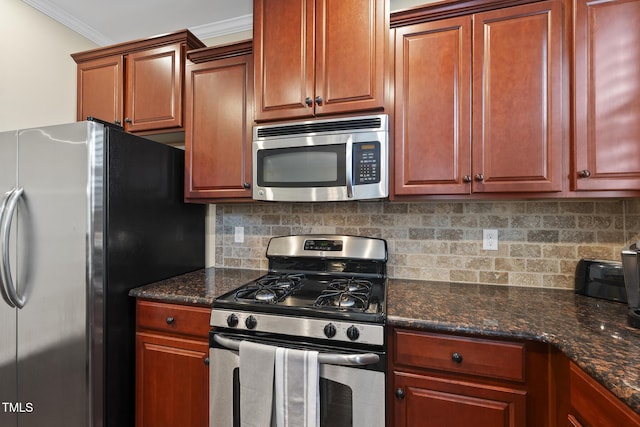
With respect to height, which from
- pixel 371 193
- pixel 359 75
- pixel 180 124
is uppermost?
pixel 359 75

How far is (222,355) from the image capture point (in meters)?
1.35

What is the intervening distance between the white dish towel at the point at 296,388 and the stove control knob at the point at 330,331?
8cm

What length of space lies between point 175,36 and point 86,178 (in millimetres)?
1124

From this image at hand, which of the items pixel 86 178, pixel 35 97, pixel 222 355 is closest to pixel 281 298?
pixel 222 355

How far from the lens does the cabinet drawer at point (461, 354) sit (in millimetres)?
1094

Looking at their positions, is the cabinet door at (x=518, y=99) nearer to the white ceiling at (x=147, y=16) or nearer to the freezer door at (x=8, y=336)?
the white ceiling at (x=147, y=16)

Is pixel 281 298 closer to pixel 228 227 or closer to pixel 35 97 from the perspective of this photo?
pixel 228 227

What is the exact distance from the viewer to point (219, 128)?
73.5 inches

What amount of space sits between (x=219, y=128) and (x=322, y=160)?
73 centimetres

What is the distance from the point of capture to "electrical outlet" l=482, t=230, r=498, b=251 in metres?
1.71

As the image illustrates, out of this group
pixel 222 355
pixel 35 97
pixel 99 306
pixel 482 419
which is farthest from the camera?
pixel 35 97

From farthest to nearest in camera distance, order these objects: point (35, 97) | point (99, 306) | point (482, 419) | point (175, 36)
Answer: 1. point (35, 97)
2. point (175, 36)
3. point (99, 306)
4. point (482, 419)

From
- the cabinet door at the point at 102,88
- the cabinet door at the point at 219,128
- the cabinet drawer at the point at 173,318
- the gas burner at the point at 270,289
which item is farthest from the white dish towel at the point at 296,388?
the cabinet door at the point at 102,88

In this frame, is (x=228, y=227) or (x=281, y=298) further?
(x=228, y=227)
